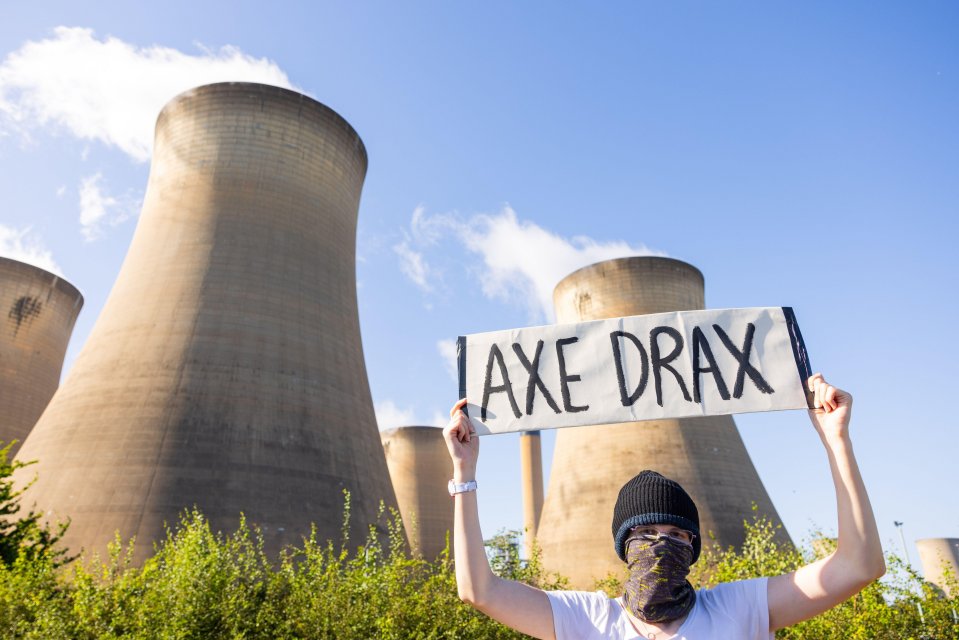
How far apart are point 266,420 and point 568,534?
354 inches

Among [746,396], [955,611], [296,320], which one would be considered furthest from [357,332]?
[746,396]

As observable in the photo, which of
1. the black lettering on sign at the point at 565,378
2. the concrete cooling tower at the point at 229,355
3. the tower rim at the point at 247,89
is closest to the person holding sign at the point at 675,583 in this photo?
the black lettering on sign at the point at 565,378

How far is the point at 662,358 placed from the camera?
84.3 inches

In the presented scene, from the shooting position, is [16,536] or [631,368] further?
[16,536]

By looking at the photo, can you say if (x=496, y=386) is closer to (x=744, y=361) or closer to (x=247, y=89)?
(x=744, y=361)

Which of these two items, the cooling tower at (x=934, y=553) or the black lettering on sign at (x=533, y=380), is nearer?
the black lettering on sign at (x=533, y=380)

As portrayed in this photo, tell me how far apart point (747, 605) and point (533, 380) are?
839 millimetres

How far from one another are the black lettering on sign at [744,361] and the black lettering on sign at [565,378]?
0.45 meters

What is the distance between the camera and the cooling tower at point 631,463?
50.9ft

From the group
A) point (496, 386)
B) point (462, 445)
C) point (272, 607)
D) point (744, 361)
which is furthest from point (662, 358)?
point (272, 607)

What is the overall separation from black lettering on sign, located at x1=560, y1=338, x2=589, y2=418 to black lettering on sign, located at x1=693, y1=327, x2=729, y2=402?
34 cm

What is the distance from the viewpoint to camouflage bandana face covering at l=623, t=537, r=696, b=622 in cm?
160

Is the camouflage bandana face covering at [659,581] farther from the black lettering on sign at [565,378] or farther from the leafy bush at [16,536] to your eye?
the leafy bush at [16,536]

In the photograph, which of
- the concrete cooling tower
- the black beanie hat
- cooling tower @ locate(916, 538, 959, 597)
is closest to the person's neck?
the black beanie hat
